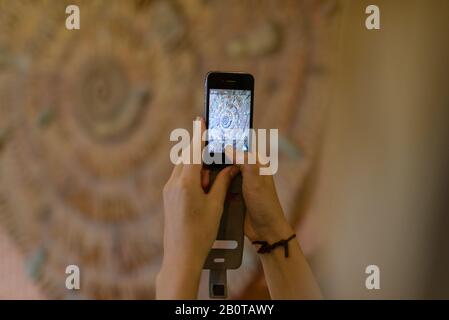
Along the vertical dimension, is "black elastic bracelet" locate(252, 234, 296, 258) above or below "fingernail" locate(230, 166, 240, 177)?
below

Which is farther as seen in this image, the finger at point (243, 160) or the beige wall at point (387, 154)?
the beige wall at point (387, 154)

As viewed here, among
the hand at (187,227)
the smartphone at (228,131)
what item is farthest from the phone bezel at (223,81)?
the hand at (187,227)

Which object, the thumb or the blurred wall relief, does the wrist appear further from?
the blurred wall relief

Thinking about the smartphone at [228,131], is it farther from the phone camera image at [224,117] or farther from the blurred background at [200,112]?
the blurred background at [200,112]

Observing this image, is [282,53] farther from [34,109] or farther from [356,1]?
[34,109]

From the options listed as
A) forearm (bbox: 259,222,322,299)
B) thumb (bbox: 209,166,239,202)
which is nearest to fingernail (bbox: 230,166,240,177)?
thumb (bbox: 209,166,239,202)

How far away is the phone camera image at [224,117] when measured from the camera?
0.66 m

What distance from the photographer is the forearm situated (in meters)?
0.63

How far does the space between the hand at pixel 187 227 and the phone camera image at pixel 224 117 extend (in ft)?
0.25

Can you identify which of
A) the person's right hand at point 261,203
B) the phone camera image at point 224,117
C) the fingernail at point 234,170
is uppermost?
the phone camera image at point 224,117

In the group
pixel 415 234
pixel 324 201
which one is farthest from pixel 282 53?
pixel 415 234

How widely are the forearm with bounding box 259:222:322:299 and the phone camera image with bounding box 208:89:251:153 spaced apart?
15cm

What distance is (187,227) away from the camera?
0.56 meters

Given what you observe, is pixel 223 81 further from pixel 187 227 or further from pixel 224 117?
pixel 187 227
